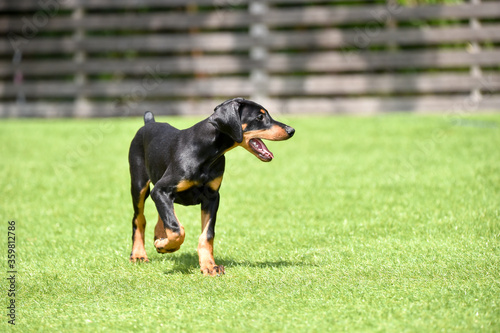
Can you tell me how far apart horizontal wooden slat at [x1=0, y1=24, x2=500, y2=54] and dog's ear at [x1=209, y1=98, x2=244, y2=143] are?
7529mm

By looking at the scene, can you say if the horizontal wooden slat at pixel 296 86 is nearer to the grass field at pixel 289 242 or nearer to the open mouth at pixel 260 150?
the grass field at pixel 289 242

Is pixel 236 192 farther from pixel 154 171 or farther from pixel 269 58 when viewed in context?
pixel 269 58

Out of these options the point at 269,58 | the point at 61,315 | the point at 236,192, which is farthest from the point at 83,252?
the point at 269,58

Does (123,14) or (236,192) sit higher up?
(123,14)

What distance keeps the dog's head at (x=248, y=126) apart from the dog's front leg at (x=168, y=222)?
1.73 ft

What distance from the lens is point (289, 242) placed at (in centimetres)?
505

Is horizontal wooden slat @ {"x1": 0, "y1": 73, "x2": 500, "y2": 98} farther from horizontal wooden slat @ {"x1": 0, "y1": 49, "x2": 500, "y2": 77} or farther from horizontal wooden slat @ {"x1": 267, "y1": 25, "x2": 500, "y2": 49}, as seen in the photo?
horizontal wooden slat @ {"x1": 267, "y1": 25, "x2": 500, "y2": 49}

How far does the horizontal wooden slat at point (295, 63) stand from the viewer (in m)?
11.2

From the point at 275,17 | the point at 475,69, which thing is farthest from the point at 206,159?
the point at 475,69

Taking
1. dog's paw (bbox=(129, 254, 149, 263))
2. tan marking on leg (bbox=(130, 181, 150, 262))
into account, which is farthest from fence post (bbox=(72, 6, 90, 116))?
dog's paw (bbox=(129, 254, 149, 263))

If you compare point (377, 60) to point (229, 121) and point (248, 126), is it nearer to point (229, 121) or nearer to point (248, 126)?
point (248, 126)

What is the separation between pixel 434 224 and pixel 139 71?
775cm

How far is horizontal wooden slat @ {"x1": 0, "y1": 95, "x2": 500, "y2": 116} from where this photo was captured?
37.3 feet

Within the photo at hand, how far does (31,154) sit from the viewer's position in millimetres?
9180
